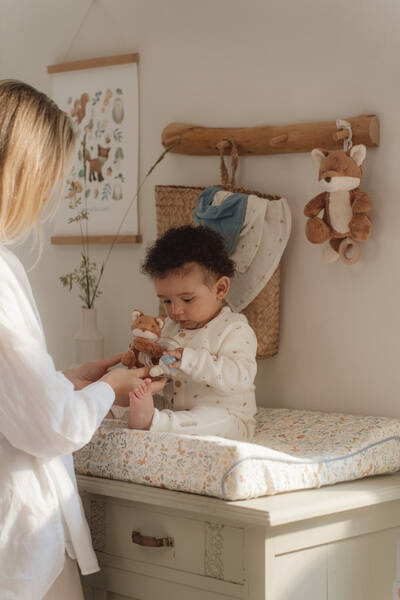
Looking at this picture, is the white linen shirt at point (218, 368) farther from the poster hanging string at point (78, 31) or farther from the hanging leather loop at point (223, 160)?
the poster hanging string at point (78, 31)

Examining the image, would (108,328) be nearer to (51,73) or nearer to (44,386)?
(51,73)

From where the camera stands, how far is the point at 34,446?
1395 mm

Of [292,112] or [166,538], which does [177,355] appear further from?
[292,112]

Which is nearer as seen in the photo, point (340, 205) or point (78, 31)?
point (340, 205)

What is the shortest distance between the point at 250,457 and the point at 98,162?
1.40 m

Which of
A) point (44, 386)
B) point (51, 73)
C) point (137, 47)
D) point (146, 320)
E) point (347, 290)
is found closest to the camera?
point (44, 386)

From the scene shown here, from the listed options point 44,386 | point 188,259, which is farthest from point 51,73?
point 44,386

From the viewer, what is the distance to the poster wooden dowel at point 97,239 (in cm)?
255

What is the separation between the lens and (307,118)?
7.23 feet

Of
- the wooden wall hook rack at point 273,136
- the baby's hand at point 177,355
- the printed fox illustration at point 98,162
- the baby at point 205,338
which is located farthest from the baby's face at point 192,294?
the printed fox illustration at point 98,162

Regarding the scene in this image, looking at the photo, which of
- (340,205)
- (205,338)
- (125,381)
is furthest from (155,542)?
(340,205)

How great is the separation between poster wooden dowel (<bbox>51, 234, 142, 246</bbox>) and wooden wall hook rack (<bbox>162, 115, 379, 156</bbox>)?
327 mm

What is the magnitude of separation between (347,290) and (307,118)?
0.51 meters

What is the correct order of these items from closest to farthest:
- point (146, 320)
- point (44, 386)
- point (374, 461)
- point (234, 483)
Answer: point (44, 386) → point (234, 483) → point (374, 461) → point (146, 320)
